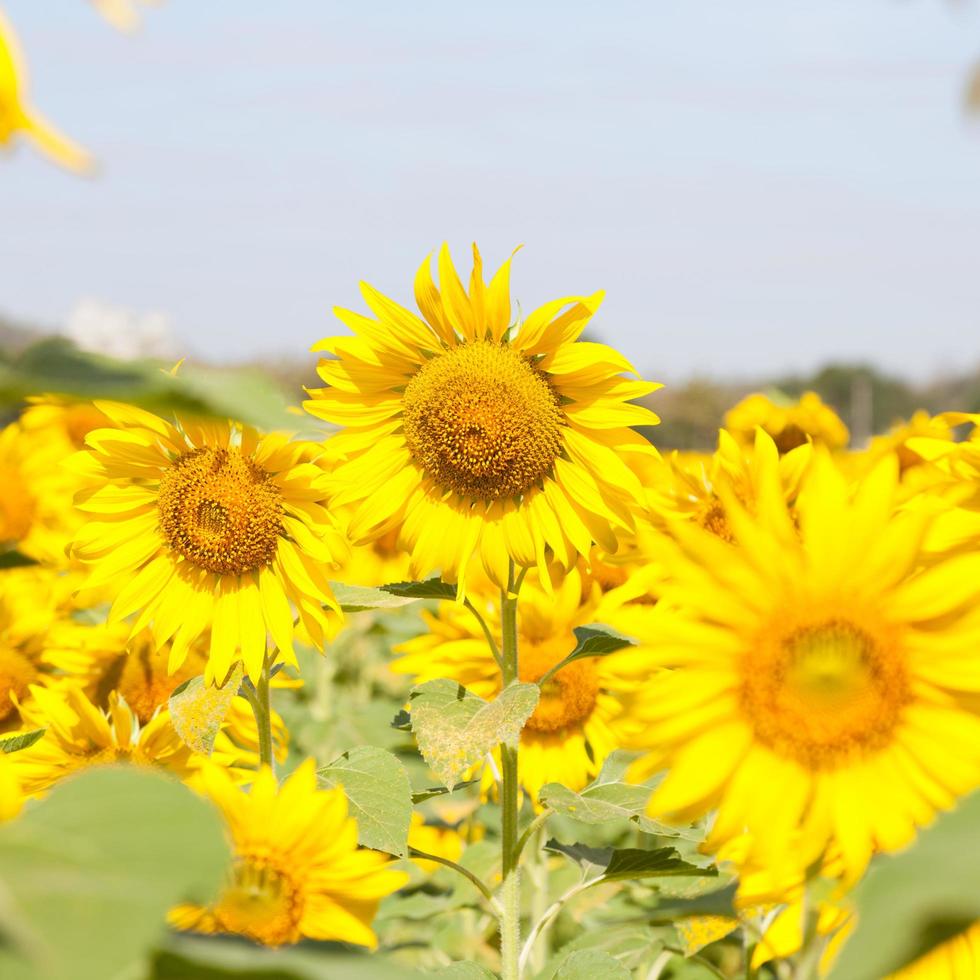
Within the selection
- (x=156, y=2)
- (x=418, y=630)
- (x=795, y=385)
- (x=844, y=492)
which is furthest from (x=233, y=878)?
(x=795, y=385)

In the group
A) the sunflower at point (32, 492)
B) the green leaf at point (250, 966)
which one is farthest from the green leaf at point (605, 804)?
the sunflower at point (32, 492)

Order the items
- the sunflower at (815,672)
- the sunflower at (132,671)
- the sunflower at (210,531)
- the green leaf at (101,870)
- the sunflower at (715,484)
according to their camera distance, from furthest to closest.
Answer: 1. the sunflower at (132,671)
2. the sunflower at (715,484)
3. the sunflower at (210,531)
4. the sunflower at (815,672)
5. the green leaf at (101,870)

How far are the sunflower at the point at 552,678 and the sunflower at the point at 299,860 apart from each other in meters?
1.06

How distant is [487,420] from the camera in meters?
1.93

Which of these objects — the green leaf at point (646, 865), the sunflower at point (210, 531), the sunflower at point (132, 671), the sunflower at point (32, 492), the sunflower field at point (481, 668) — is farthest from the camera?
the sunflower at point (32, 492)

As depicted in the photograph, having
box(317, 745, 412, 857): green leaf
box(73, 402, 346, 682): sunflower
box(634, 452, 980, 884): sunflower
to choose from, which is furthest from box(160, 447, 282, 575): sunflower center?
box(634, 452, 980, 884): sunflower

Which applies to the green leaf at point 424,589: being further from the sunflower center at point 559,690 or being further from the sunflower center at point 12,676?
the sunflower center at point 12,676

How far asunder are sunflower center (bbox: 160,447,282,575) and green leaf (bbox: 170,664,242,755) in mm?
199

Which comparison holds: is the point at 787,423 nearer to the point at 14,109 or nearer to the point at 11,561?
the point at 11,561

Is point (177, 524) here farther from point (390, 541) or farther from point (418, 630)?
point (390, 541)

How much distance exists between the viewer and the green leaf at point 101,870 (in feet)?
1.84

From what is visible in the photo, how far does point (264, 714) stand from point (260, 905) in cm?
57

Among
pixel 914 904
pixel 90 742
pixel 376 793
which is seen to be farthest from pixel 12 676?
pixel 914 904

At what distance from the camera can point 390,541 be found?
423 centimetres
